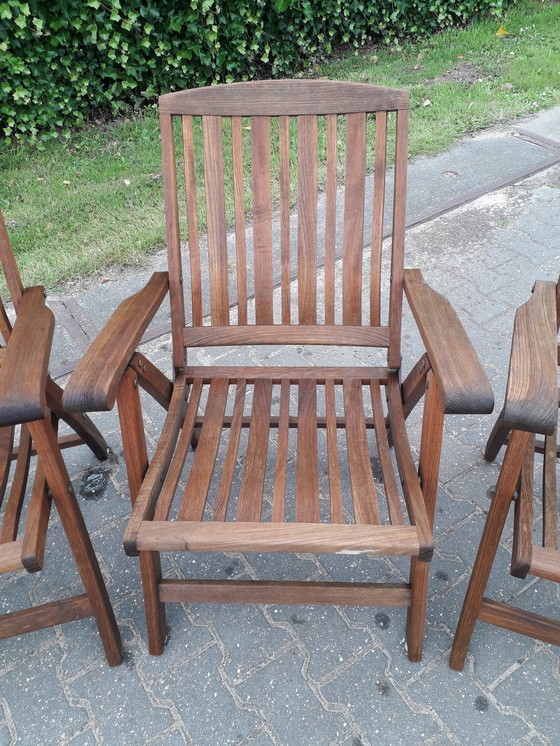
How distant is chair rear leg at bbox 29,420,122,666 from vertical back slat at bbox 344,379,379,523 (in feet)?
2.28

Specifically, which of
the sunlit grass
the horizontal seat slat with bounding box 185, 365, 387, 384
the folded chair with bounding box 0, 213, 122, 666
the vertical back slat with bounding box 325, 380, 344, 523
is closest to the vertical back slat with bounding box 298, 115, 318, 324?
the horizontal seat slat with bounding box 185, 365, 387, 384

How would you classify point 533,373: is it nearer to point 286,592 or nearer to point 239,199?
point 286,592

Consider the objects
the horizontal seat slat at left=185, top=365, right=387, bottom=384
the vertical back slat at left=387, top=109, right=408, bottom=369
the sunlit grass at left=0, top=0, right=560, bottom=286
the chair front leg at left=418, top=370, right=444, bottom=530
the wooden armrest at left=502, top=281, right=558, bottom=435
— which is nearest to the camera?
the wooden armrest at left=502, top=281, right=558, bottom=435

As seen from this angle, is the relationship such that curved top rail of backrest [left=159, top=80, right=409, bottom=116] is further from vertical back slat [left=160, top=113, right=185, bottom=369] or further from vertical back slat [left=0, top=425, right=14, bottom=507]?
vertical back slat [left=0, top=425, right=14, bottom=507]

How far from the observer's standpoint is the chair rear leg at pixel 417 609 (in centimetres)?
157

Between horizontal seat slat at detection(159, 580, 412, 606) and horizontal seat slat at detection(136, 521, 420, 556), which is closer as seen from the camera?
horizontal seat slat at detection(136, 521, 420, 556)

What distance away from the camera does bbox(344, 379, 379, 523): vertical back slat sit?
153cm

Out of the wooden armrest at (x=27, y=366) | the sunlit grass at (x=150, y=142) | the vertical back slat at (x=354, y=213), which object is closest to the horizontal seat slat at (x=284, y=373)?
the vertical back slat at (x=354, y=213)

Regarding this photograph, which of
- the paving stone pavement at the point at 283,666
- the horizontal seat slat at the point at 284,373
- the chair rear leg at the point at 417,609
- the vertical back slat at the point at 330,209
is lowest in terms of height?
the paving stone pavement at the point at 283,666

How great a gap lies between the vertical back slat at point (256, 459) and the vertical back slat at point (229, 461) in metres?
0.04

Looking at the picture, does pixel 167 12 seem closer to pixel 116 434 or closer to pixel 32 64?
pixel 32 64

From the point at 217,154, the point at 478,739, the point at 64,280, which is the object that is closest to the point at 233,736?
the point at 478,739

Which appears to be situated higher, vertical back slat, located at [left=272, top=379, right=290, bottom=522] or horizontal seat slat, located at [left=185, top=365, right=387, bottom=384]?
horizontal seat slat, located at [left=185, top=365, right=387, bottom=384]

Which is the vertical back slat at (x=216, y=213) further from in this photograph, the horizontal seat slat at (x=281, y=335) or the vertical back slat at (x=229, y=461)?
the vertical back slat at (x=229, y=461)
